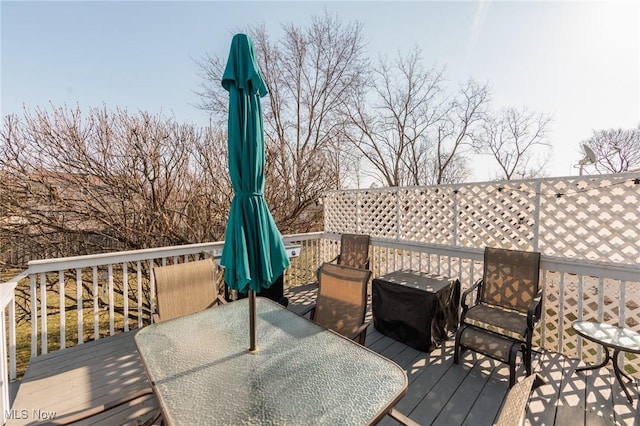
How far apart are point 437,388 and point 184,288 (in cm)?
257

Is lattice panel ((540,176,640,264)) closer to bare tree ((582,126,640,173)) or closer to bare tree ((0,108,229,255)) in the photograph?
bare tree ((0,108,229,255))

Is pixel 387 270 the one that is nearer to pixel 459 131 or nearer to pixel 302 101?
pixel 302 101

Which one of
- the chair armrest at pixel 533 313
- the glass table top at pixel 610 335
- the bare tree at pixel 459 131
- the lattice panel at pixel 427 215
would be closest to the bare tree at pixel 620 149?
the bare tree at pixel 459 131

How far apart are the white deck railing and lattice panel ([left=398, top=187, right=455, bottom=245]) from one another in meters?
0.22

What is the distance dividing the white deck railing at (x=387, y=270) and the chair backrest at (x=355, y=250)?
0.90 ft

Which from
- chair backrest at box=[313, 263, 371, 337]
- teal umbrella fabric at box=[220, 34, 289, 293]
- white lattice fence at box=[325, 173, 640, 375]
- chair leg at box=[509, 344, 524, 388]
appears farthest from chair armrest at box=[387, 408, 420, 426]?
white lattice fence at box=[325, 173, 640, 375]

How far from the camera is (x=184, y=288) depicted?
271 cm

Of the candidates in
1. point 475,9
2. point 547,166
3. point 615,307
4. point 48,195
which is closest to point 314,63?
point 475,9

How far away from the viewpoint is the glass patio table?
1.22 meters

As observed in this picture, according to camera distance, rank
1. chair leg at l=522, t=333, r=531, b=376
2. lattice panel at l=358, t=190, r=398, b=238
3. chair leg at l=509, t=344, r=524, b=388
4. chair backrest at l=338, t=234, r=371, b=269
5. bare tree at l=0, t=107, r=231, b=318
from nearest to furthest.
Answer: chair leg at l=509, t=344, r=524, b=388
chair leg at l=522, t=333, r=531, b=376
bare tree at l=0, t=107, r=231, b=318
chair backrest at l=338, t=234, r=371, b=269
lattice panel at l=358, t=190, r=398, b=238

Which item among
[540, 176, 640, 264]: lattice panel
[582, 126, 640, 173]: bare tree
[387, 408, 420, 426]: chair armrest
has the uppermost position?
[582, 126, 640, 173]: bare tree

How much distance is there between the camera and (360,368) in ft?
5.03

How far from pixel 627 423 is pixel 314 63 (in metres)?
10.6

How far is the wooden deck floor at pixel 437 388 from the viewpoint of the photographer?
6.75ft
